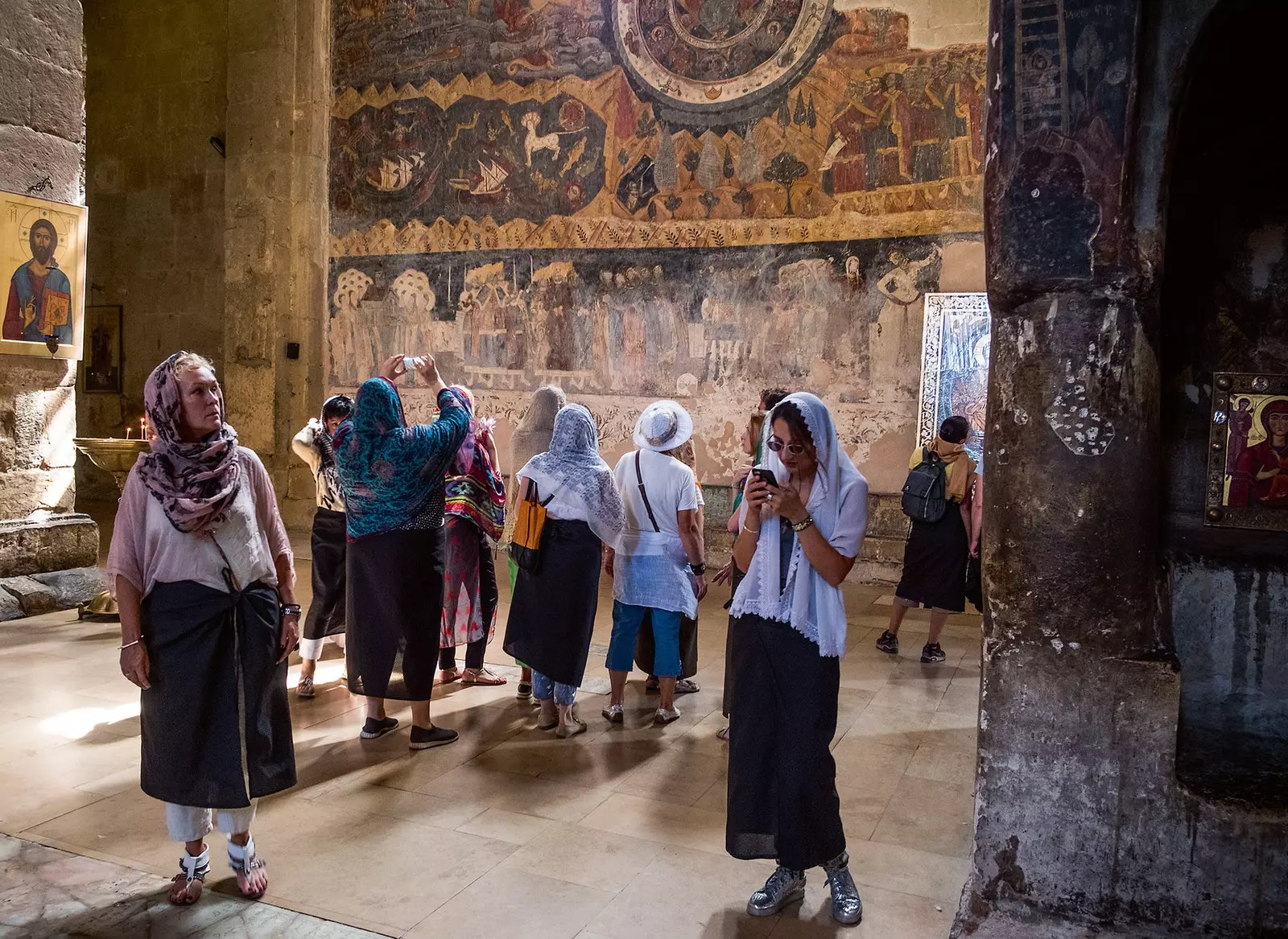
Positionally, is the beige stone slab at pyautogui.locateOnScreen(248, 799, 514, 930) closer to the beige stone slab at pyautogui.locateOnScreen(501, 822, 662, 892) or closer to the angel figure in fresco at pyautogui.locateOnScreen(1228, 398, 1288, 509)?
the beige stone slab at pyautogui.locateOnScreen(501, 822, 662, 892)

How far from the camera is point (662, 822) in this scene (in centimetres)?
390

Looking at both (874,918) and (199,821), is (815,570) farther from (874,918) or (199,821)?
(199,821)

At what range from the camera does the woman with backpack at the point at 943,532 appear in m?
6.44

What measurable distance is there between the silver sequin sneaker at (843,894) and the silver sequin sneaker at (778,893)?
11 centimetres

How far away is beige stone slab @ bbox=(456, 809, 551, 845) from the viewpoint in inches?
147

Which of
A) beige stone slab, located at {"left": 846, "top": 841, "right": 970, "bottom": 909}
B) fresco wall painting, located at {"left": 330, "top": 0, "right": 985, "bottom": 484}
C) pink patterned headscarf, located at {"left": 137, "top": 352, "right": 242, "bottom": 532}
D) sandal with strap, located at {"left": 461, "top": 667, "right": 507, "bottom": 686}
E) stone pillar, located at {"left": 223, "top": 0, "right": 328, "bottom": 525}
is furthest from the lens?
stone pillar, located at {"left": 223, "top": 0, "right": 328, "bottom": 525}

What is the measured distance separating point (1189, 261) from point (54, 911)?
4.35 meters

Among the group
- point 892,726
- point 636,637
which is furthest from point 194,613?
point 892,726

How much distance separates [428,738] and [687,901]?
6.19 ft

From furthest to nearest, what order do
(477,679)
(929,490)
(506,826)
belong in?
(929,490), (477,679), (506,826)

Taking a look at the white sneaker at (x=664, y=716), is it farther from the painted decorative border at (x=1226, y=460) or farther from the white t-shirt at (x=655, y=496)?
the painted decorative border at (x=1226, y=460)

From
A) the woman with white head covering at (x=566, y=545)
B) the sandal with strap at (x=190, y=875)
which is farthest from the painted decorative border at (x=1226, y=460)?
the sandal with strap at (x=190, y=875)

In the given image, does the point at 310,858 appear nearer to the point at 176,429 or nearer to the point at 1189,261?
the point at 176,429

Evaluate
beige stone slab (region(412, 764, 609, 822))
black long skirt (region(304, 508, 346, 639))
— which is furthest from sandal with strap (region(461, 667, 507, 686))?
beige stone slab (region(412, 764, 609, 822))
